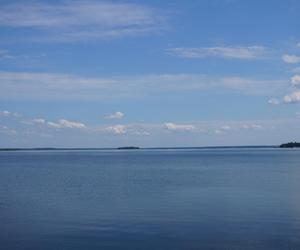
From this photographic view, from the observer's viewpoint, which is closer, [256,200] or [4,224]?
[4,224]

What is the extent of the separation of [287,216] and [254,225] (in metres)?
4.90

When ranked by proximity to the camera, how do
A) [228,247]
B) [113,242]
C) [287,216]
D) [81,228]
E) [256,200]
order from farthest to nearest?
[256,200]
[287,216]
[81,228]
[113,242]
[228,247]

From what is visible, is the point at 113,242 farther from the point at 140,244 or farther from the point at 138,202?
the point at 138,202

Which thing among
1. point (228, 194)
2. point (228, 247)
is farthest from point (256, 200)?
point (228, 247)

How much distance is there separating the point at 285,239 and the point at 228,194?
21205 millimetres

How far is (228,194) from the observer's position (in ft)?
153

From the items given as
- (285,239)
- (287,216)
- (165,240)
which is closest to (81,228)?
(165,240)

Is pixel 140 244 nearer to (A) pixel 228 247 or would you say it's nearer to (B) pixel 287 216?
(A) pixel 228 247

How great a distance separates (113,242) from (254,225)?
9.66 m

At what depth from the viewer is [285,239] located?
25312mm

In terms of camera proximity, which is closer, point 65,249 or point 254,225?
point 65,249

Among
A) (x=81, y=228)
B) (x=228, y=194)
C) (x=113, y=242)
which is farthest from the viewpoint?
(x=228, y=194)

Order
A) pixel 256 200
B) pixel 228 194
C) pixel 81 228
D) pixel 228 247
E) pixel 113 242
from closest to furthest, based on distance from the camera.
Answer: pixel 228 247 < pixel 113 242 < pixel 81 228 < pixel 256 200 < pixel 228 194

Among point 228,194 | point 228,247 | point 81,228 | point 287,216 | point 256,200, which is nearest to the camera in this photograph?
point 228,247
